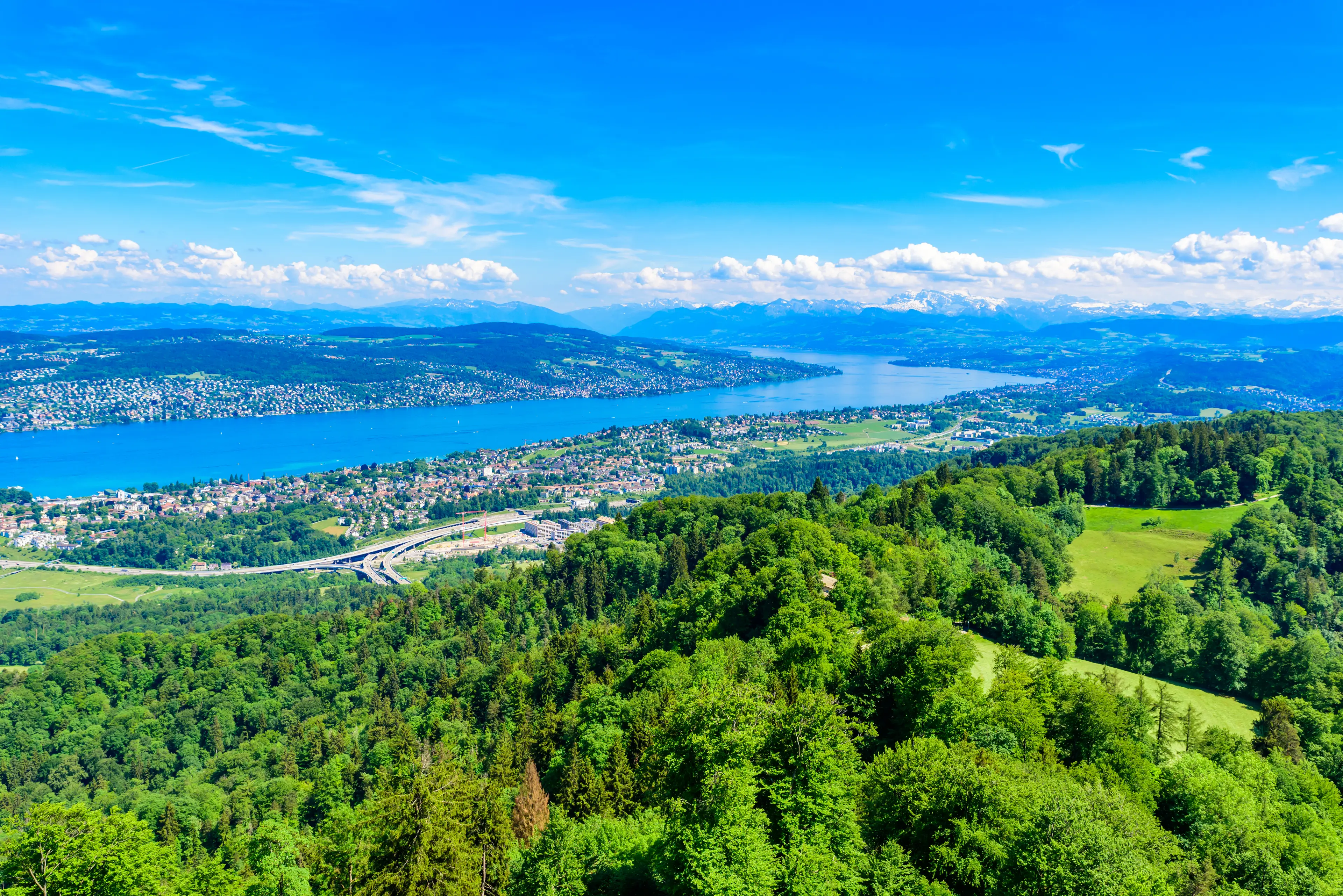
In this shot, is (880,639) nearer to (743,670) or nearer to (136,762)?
(743,670)

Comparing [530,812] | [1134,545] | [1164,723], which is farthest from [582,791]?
[1134,545]

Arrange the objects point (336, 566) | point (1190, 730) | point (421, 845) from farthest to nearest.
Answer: point (336, 566) → point (1190, 730) → point (421, 845)

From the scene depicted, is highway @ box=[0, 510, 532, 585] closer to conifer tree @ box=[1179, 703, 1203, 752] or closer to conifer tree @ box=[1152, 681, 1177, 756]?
conifer tree @ box=[1152, 681, 1177, 756]

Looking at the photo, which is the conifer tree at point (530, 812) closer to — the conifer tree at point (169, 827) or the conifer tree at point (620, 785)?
the conifer tree at point (620, 785)

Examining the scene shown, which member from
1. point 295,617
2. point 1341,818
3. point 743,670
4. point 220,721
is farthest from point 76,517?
point 1341,818

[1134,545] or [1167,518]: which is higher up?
[1167,518]

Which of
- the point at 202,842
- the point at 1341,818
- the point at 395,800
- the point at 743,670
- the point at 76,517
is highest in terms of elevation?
the point at 395,800

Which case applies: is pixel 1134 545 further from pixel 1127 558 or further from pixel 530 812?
pixel 530 812
